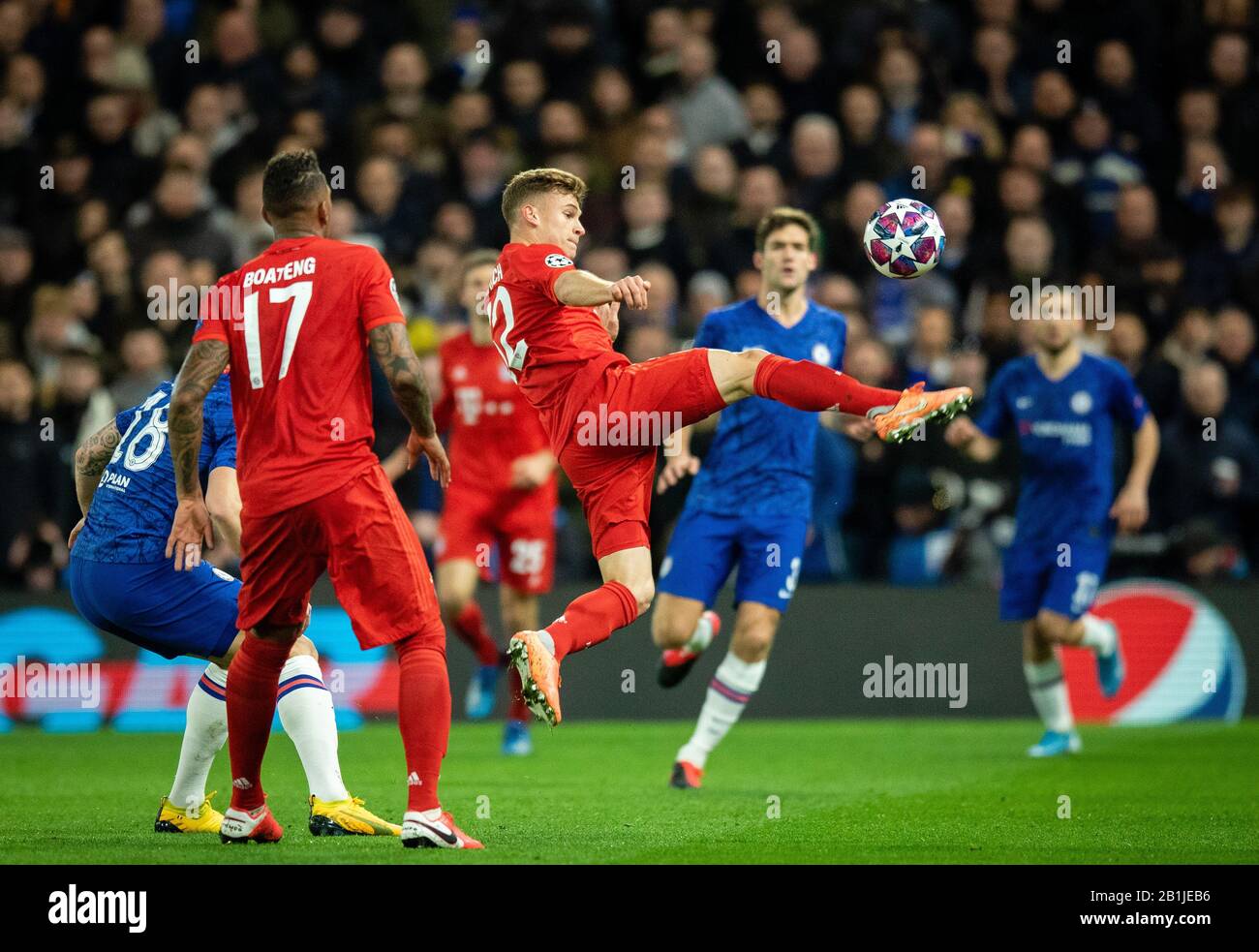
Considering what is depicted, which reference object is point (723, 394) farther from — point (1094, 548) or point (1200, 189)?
point (1200, 189)

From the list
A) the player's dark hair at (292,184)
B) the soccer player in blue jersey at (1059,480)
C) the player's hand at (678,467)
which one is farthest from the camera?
the soccer player in blue jersey at (1059,480)

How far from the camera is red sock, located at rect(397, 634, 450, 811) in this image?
621 cm

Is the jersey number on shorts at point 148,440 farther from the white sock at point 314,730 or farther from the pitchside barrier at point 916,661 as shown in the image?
the pitchside barrier at point 916,661

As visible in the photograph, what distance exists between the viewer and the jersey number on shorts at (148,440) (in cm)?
718

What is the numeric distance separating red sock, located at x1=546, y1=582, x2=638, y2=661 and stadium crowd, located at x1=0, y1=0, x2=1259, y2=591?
19.8ft

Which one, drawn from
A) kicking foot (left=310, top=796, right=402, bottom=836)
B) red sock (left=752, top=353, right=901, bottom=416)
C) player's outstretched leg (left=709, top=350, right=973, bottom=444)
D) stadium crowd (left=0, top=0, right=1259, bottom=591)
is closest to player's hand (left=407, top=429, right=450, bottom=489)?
player's outstretched leg (left=709, top=350, right=973, bottom=444)

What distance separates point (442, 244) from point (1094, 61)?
625cm

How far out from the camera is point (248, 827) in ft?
21.9

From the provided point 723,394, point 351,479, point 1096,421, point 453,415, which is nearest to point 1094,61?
point 1096,421

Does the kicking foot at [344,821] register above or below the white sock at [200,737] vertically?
below

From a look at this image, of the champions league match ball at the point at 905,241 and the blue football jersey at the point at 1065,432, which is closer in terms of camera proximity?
the champions league match ball at the point at 905,241

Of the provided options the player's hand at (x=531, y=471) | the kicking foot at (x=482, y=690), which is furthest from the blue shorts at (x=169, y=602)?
the kicking foot at (x=482, y=690)

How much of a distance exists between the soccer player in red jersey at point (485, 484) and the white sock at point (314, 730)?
13.9 feet

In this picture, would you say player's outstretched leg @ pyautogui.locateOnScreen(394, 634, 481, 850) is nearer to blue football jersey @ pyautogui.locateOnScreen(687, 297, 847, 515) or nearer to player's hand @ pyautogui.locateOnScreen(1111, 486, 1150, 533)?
blue football jersey @ pyautogui.locateOnScreen(687, 297, 847, 515)
